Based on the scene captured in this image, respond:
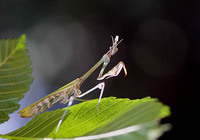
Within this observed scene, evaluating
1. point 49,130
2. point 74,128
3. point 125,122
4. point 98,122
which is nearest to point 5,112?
point 49,130

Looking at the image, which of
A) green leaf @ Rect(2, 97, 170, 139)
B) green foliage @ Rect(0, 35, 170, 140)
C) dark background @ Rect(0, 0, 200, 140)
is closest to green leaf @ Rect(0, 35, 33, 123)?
green foliage @ Rect(0, 35, 170, 140)

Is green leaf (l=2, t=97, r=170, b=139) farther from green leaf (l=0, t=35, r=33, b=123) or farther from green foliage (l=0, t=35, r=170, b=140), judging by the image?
green leaf (l=0, t=35, r=33, b=123)

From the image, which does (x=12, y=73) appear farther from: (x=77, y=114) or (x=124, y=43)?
(x=124, y=43)

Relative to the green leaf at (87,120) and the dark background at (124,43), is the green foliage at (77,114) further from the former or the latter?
the dark background at (124,43)

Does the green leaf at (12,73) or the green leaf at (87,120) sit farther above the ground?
the green leaf at (12,73)

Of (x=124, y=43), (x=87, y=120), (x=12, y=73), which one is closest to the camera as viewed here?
(x=12, y=73)

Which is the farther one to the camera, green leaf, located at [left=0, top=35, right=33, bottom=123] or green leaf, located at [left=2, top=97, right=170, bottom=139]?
green leaf, located at [left=0, top=35, right=33, bottom=123]

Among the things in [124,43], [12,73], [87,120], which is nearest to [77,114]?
[87,120]

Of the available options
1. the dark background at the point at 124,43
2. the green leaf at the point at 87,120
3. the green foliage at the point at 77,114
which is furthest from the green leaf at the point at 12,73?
the dark background at the point at 124,43
